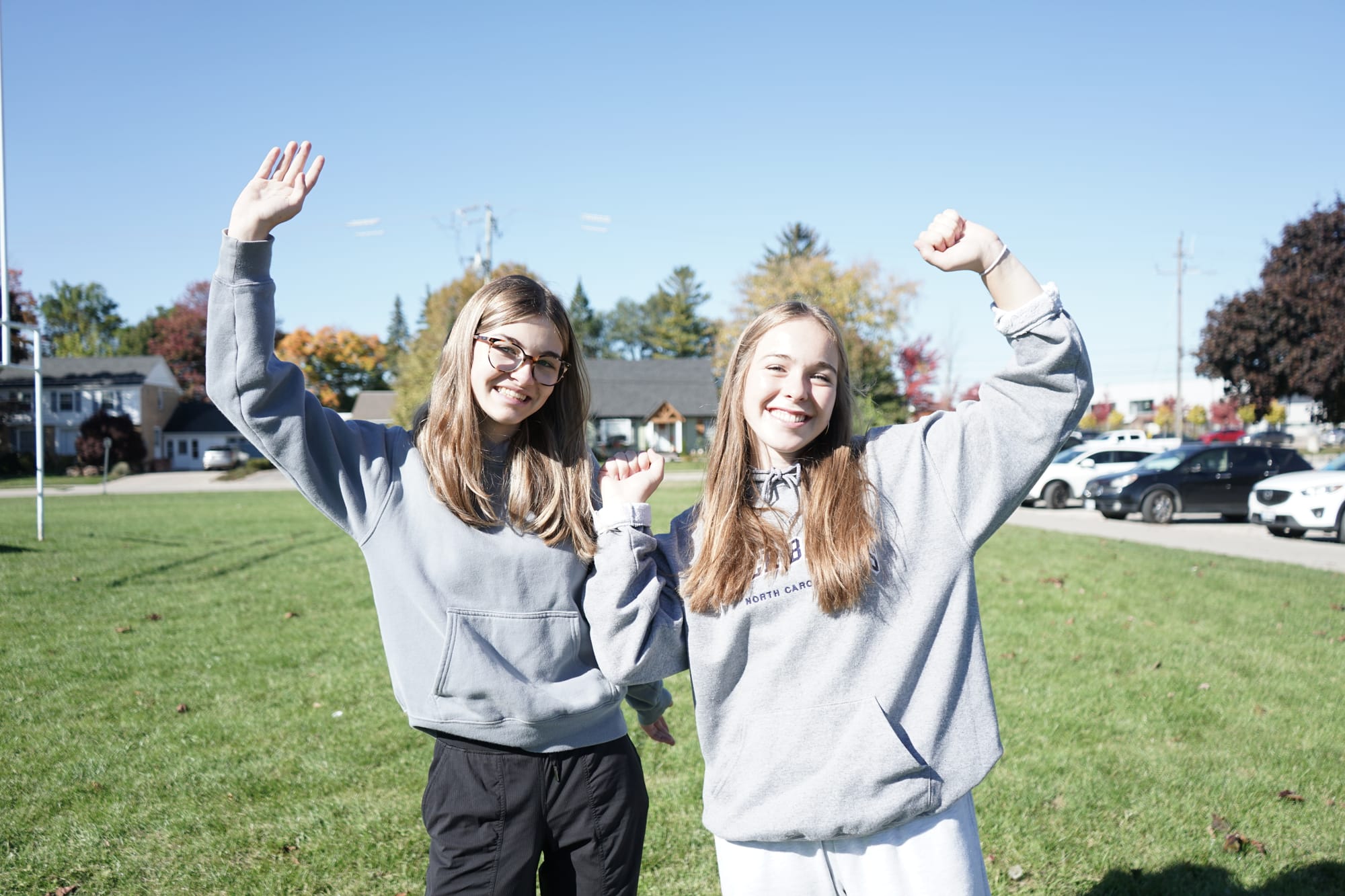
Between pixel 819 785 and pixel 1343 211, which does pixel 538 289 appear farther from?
pixel 1343 211

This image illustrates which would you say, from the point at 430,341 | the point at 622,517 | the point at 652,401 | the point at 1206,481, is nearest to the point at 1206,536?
the point at 1206,481

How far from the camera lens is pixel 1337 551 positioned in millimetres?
12430

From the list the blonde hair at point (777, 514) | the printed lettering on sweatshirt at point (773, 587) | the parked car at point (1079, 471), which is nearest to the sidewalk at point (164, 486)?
the parked car at point (1079, 471)

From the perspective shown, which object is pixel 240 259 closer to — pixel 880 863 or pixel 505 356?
pixel 505 356

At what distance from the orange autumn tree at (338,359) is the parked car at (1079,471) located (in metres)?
58.4

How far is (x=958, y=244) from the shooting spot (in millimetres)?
1934

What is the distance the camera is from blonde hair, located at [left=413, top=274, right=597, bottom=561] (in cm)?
221

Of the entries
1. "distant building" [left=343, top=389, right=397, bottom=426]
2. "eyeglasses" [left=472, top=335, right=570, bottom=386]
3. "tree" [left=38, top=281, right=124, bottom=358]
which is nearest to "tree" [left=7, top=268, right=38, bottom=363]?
"distant building" [left=343, top=389, right=397, bottom=426]

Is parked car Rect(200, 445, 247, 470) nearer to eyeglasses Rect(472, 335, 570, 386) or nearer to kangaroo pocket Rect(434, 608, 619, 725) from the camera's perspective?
eyeglasses Rect(472, 335, 570, 386)

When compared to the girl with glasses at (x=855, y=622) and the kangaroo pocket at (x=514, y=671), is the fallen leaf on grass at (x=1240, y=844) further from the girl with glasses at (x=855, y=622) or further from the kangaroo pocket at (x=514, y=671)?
the kangaroo pocket at (x=514, y=671)

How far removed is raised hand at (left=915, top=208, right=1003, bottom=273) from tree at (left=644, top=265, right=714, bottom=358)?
78.8 metres

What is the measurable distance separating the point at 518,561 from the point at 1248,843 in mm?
3538

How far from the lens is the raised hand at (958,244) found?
190cm

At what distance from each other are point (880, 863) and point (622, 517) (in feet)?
3.09
